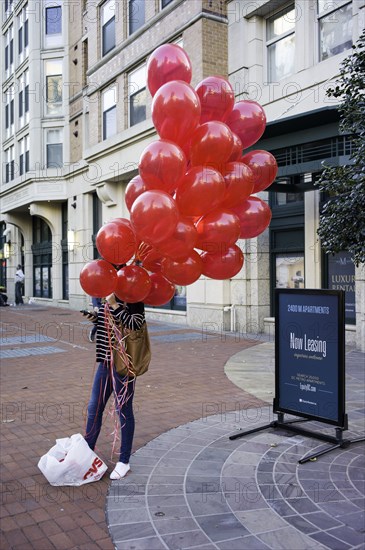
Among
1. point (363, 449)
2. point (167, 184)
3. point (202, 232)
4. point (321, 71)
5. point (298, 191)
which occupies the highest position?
point (321, 71)

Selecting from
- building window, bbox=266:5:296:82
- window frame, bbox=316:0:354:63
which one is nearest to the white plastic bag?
window frame, bbox=316:0:354:63

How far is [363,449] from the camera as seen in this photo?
470cm

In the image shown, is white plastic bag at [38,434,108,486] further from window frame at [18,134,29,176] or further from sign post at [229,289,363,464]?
window frame at [18,134,29,176]

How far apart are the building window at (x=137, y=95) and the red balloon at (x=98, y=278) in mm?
13165

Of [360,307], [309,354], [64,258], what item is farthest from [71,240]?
[309,354]

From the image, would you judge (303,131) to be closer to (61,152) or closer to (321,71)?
(321,71)

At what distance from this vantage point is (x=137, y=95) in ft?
53.8

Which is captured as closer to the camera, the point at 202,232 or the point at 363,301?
the point at 202,232

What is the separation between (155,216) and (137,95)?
14397 mm

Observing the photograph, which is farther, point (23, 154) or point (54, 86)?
point (23, 154)

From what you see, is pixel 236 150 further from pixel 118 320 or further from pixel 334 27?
pixel 334 27

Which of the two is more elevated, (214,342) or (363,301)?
(363,301)

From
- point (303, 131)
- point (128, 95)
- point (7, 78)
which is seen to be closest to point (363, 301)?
point (303, 131)

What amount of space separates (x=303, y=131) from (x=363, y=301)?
12.5ft
